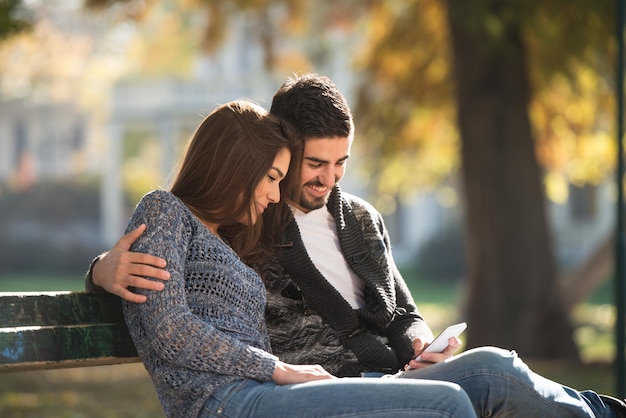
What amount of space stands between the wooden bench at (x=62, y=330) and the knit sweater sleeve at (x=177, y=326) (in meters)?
0.31

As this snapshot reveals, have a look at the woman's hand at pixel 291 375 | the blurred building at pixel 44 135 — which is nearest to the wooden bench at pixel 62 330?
the woman's hand at pixel 291 375

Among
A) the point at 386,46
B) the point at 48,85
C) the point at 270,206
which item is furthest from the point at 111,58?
the point at 270,206

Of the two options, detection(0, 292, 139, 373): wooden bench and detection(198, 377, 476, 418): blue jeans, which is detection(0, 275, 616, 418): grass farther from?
detection(198, 377, 476, 418): blue jeans

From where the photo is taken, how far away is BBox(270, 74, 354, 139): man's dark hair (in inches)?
177

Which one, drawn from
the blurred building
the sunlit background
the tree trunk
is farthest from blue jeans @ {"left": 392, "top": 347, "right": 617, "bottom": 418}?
the blurred building

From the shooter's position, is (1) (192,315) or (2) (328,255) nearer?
(1) (192,315)

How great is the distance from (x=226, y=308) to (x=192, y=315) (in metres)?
0.18

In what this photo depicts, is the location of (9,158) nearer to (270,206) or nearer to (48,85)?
(48,85)

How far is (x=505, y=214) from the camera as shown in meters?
12.8

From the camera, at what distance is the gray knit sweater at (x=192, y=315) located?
3.63 meters

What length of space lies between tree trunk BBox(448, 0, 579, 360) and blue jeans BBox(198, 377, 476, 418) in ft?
30.5

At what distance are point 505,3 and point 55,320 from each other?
8.01 m

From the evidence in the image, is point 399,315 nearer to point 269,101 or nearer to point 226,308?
point 226,308

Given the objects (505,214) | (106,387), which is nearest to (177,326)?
(106,387)
